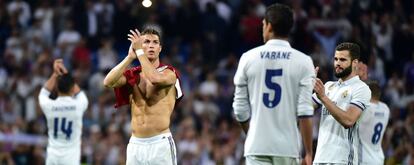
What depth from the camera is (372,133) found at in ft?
33.4

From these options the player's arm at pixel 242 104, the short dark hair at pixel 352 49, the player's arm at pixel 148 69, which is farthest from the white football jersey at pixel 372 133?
the player's arm at pixel 242 104

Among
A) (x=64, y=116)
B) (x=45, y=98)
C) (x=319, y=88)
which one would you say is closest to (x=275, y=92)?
(x=319, y=88)

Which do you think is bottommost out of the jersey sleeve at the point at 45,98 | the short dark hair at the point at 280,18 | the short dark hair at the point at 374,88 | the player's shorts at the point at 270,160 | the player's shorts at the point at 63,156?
the player's shorts at the point at 270,160

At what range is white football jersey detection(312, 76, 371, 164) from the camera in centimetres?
906

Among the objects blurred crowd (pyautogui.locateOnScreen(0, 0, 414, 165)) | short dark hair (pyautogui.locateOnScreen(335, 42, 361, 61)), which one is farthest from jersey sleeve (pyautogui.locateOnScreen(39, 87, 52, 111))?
short dark hair (pyautogui.locateOnScreen(335, 42, 361, 61))

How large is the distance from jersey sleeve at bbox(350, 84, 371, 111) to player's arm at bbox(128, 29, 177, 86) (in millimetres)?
1697

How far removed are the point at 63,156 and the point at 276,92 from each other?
20.3ft

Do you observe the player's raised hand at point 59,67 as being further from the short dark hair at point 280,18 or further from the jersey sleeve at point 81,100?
the short dark hair at point 280,18

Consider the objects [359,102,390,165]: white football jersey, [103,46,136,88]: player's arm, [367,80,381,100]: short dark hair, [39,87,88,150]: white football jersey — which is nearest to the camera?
[103,46,136,88]: player's arm

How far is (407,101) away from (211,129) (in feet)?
12.2

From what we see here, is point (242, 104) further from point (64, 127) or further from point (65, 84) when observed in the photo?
point (64, 127)

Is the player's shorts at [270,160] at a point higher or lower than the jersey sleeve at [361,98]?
lower

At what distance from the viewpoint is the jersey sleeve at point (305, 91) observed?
7.80 m

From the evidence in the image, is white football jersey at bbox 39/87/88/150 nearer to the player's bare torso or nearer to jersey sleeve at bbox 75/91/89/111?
jersey sleeve at bbox 75/91/89/111
